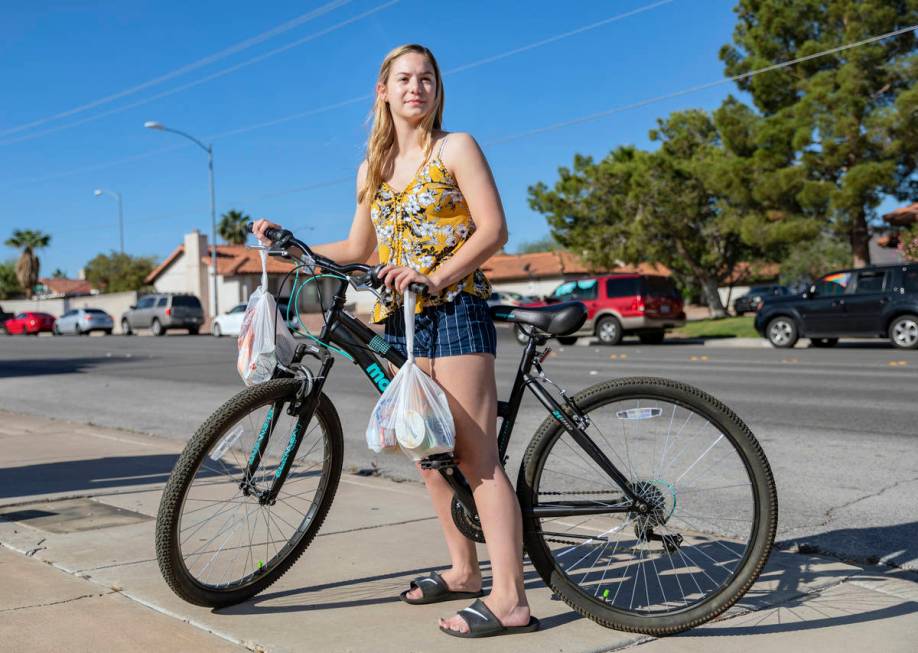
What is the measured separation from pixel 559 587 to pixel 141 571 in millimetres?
1779

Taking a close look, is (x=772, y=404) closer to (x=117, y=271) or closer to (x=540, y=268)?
(x=540, y=268)

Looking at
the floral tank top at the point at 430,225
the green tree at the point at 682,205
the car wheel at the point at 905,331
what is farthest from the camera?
the green tree at the point at 682,205

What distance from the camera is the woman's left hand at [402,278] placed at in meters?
3.02

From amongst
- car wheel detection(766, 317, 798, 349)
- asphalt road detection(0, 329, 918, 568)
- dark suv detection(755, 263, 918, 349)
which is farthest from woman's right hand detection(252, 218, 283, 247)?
car wheel detection(766, 317, 798, 349)

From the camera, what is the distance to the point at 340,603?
3525 millimetres

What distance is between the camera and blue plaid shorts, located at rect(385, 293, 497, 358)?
125 inches

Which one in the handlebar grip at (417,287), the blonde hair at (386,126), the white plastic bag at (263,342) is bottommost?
the white plastic bag at (263,342)

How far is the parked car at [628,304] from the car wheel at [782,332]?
3.25 metres

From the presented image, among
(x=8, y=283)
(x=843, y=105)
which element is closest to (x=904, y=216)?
(x=843, y=105)

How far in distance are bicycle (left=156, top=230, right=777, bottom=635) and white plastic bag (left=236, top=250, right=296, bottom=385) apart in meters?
0.05

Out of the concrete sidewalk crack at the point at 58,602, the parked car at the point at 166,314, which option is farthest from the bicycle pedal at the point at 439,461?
the parked car at the point at 166,314

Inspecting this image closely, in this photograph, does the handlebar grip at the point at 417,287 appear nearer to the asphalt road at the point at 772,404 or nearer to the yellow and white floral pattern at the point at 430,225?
the yellow and white floral pattern at the point at 430,225

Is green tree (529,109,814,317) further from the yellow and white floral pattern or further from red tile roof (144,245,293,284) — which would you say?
the yellow and white floral pattern

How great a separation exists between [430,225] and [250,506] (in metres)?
1.32
